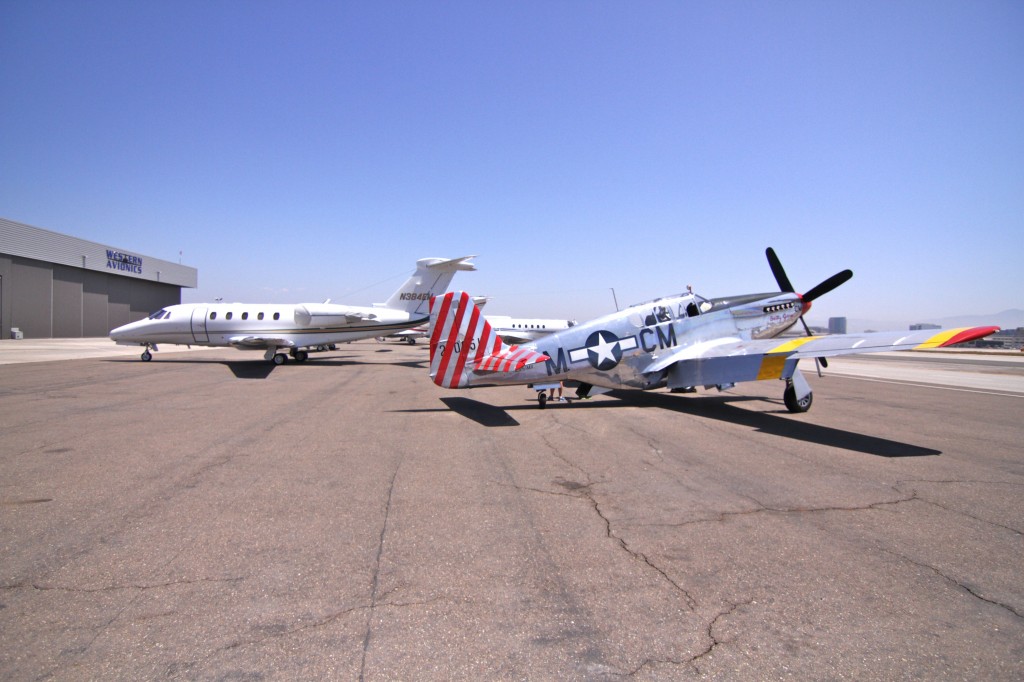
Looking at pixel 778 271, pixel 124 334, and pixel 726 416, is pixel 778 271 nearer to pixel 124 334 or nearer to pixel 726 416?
pixel 726 416

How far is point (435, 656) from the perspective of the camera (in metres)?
2.88

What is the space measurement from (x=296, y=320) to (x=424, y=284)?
21.5 ft

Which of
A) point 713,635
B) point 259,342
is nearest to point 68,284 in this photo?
point 259,342

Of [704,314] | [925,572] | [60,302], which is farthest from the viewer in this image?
[60,302]

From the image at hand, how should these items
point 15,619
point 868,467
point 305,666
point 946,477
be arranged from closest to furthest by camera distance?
1. point 305,666
2. point 15,619
3. point 946,477
4. point 868,467

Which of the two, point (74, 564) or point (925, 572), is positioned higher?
point (74, 564)

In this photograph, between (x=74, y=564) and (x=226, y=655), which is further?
(x=74, y=564)

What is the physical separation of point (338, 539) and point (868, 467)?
7.02m

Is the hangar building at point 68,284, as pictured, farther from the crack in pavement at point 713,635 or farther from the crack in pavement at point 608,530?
the crack in pavement at point 713,635

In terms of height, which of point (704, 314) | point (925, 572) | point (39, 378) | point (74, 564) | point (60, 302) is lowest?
point (925, 572)

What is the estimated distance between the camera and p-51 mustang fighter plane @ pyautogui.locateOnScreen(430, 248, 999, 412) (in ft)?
36.0

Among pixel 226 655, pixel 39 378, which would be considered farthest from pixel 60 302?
pixel 226 655

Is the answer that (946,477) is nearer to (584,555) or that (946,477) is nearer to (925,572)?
(925,572)

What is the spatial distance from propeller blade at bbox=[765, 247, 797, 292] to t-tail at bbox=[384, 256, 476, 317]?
1404 centimetres
